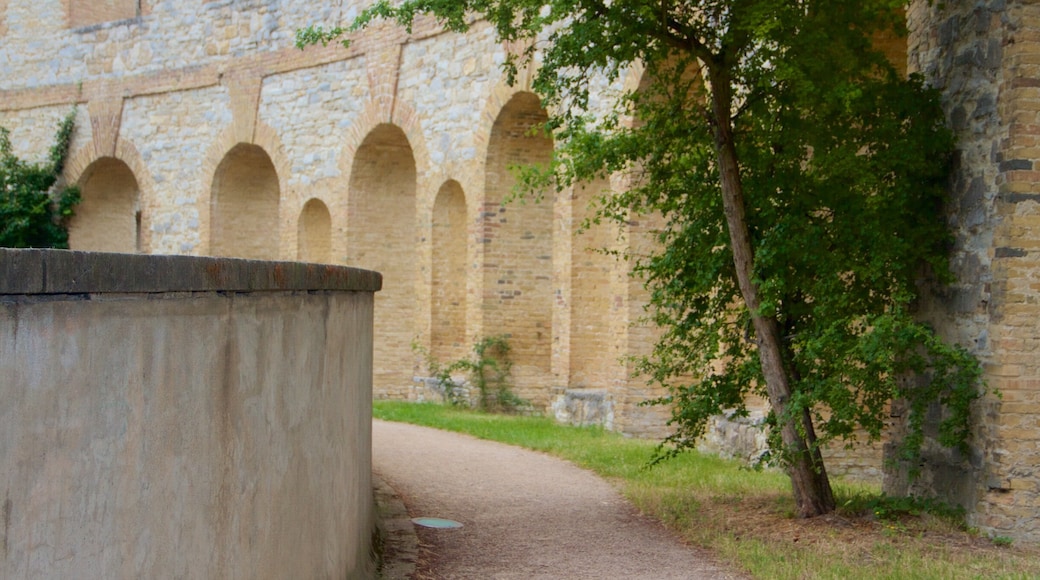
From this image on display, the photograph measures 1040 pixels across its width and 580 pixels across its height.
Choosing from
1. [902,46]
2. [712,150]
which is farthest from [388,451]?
[902,46]

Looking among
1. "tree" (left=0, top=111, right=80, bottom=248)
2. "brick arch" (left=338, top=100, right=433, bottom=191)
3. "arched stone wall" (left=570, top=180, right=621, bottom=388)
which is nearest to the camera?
"arched stone wall" (left=570, top=180, right=621, bottom=388)

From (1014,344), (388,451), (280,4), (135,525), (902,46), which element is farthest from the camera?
(280,4)

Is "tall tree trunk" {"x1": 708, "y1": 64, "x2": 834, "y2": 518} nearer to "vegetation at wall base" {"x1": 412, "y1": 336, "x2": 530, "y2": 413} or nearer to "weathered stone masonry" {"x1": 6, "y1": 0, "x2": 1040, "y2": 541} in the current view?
"weathered stone masonry" {"x1": 6, "y1": 0, "x2": 1040, "y2": 541}

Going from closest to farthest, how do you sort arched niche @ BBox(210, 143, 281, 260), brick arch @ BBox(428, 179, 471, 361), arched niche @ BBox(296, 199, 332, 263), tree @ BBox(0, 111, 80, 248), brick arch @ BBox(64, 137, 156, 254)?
brick arch @ BBox(428, 179, 471, 361) < arched niche @ BBox(296, 199, 332, 263) < arched niche @ BBox(210, 143, 281, 260) < brick arch @ BBox(64, 137, 156, 254) < tree @ BBox(0, 111, 80, 248)

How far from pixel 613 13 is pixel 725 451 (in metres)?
5.91

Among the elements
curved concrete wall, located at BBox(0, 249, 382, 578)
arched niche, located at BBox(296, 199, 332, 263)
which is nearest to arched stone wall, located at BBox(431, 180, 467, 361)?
arched niche, located at BBox(296, 199, 332, 263)

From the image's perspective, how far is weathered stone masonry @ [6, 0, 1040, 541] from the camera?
305 inches

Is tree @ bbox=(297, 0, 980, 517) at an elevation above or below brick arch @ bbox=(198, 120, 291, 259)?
below

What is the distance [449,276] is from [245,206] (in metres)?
7.25

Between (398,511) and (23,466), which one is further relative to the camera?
(398,511)

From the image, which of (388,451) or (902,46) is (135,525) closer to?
(388,451)

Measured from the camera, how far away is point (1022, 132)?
7676mm

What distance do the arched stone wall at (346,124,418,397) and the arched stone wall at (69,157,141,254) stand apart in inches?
313

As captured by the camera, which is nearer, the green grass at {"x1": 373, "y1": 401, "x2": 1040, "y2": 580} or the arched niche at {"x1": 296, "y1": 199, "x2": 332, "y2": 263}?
the green grass at {"x1": 373, "y1": 401, "x2": 1040, "y2": 580}
